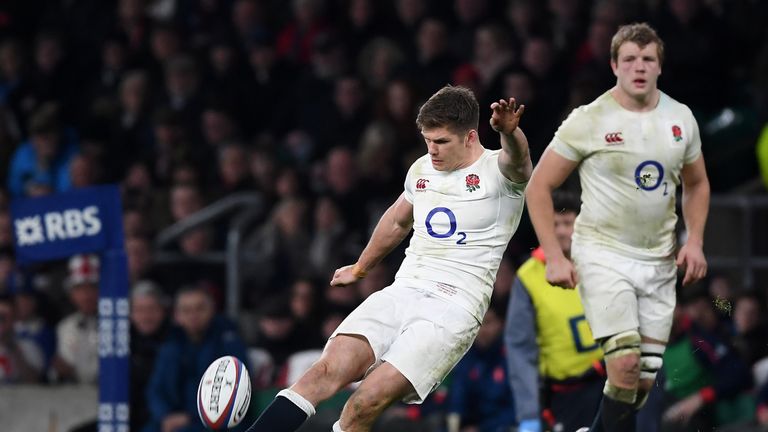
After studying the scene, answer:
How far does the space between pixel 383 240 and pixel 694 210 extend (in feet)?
5.20

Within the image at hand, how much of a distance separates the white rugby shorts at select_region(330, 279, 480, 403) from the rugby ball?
0.51m

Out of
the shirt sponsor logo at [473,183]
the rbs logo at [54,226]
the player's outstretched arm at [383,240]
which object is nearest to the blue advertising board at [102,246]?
the rbs logo at [54,226]

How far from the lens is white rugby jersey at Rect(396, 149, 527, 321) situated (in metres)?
7.46

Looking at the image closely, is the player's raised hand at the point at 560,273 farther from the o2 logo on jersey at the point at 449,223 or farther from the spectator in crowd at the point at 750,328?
the spectator in crowd at the point at 750,328

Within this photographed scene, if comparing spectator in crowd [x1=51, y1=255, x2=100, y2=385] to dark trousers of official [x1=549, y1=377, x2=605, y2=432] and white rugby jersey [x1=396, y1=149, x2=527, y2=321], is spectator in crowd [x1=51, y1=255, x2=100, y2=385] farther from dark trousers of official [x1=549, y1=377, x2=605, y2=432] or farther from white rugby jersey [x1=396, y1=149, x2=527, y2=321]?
white rugby jersey [x1=396, y1=149, x2=527, y2=321]

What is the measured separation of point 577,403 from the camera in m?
8.97

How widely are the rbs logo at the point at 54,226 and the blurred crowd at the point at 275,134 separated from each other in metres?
1.74

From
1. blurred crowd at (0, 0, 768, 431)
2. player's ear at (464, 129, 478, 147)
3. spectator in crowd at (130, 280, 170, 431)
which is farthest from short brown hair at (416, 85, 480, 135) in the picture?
spectator in crowd at (130, 280, 170, 431)

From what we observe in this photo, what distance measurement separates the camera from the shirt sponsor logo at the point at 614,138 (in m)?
7.56

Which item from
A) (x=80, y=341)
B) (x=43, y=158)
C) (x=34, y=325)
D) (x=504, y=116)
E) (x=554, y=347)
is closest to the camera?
(x=504, y=116)

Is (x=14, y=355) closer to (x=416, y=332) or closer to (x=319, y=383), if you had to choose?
(x=319, y=383)

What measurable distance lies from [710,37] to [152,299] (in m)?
4.95

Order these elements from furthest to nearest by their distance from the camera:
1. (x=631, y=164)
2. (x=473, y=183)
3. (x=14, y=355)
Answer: (x=14, y=355), (x=631, y=164), (x=473, y=183)

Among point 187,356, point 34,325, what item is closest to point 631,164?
point 187,356
